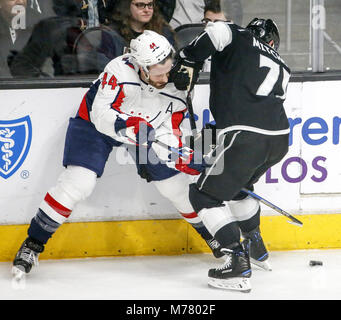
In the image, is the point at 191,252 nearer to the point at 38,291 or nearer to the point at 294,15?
the point at 38,291

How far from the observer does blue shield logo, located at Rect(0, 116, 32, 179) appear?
4.04 meters

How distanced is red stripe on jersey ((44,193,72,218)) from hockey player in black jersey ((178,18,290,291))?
568mm

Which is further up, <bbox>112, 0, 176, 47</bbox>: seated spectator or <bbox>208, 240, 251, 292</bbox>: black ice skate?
<bbox>112, 0, 176, 47</bbox>: seated spectator

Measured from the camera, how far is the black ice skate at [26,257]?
12.6 feet

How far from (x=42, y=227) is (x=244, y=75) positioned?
1.09m

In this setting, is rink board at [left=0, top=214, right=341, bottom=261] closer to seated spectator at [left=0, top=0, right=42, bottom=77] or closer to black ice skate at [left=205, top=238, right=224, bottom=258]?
black ice skate at [left=205, top=238, right=224, bottom=258]

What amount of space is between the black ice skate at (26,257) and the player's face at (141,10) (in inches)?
44.0

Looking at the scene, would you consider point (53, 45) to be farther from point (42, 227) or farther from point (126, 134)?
point (42, 227)

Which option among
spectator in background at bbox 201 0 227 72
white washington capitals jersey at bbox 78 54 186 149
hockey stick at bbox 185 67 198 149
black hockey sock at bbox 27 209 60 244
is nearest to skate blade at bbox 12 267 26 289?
black hockey sock at bbox 27 209 60 244

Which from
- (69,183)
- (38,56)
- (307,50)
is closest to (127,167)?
(69,183)

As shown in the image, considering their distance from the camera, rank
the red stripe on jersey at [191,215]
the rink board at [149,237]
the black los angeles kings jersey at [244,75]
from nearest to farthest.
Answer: the black los angeles kings jersey at [244,75] < the red stripe on jersey at [191,215] < the rink board at [149,237]

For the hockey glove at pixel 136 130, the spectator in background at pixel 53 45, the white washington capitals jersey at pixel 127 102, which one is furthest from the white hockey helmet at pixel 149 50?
the spectator in background at pixel 53 45

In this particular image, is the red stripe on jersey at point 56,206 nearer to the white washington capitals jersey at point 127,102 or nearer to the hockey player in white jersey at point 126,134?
the hockey player in white jersey at point 126,134

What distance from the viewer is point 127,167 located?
4145 millimetres
